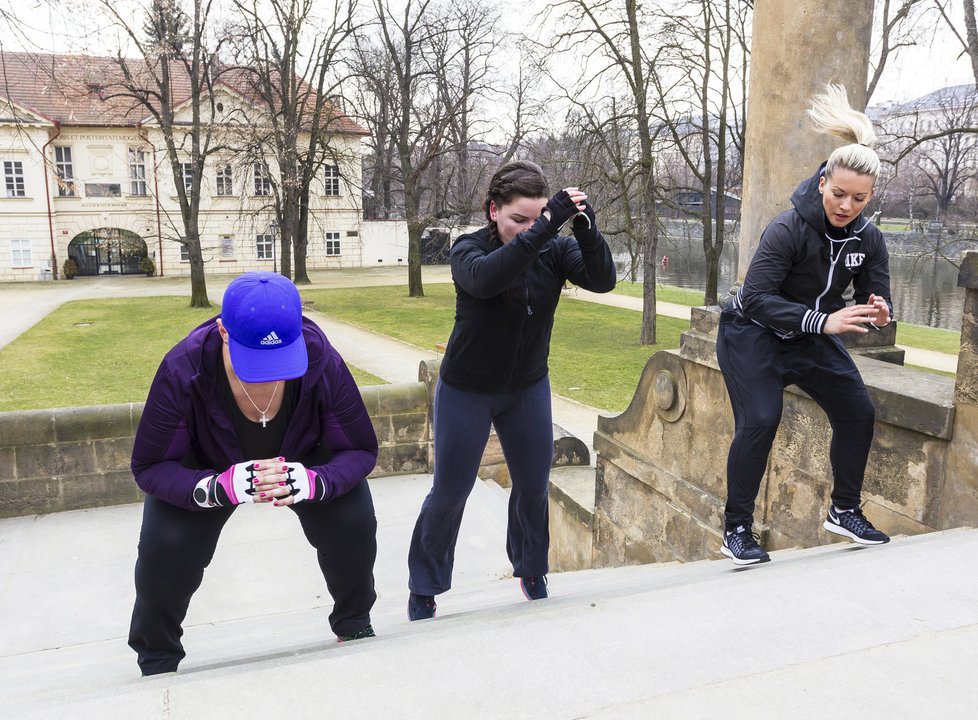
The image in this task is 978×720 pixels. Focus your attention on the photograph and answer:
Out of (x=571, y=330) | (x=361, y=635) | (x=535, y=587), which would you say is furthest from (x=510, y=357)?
(x=571, y=330)

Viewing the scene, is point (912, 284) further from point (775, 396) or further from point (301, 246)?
point (775, 396)

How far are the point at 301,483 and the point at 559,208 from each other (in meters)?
1.24

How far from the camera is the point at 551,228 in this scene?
8.93 feet

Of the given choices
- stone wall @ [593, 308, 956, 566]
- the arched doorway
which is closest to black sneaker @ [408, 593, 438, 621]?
stone wall @ [593, 308, 956, 566]

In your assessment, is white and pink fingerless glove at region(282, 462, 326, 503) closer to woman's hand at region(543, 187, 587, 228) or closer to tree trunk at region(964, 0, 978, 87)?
woman's hand at region(543, 187, 587, 228)

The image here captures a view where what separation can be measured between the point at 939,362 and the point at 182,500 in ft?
56.4

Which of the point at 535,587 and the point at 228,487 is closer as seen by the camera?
the point at 228,487

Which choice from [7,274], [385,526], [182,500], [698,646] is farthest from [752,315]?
[7,274]

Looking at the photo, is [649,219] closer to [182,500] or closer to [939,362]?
[939,362]

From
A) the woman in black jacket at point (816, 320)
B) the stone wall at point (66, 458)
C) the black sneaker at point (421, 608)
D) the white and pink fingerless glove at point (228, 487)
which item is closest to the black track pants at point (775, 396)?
the woman in black jacket at point (816, 320)

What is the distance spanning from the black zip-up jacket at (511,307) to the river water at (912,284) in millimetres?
12917

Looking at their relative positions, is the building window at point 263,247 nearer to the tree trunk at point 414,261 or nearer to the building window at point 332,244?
the building window at point 332,244

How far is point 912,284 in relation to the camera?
124 ft

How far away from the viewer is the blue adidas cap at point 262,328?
8.13ft
